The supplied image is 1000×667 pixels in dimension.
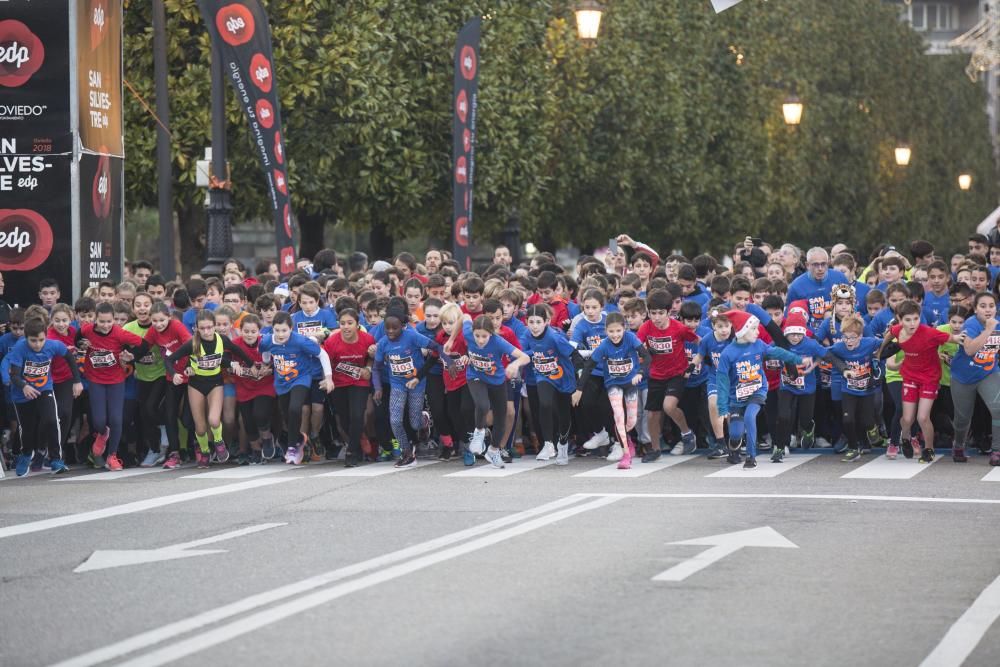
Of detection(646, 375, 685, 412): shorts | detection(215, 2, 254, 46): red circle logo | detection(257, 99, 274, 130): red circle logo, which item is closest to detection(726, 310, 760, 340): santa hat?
detection(646, 375, 685, 412): shorts

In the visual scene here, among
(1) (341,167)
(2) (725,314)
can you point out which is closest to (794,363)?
(2) (725,314)

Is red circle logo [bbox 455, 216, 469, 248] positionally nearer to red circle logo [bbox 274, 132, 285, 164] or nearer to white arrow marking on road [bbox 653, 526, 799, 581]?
red circle logo [bbox 274, 132, 285, 164]

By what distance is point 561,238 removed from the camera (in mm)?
44531

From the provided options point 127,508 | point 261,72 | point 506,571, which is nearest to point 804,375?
point 127,508

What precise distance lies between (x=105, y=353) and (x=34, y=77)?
3580 mm

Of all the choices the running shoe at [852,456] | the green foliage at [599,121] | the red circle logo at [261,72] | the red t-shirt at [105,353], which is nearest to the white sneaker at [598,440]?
the running shoe at [852,456]

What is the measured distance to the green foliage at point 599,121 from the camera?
2928 centimetres

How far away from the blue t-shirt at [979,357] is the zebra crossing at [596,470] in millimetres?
801

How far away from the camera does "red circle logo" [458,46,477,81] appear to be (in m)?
26.1

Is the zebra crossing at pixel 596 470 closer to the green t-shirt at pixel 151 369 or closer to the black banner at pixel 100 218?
the green t-shirt at pixel 151 369

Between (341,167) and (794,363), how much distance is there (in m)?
14.7

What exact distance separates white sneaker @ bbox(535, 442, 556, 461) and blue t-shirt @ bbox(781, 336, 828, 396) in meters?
2.25

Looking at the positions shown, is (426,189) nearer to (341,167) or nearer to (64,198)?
(341,167)

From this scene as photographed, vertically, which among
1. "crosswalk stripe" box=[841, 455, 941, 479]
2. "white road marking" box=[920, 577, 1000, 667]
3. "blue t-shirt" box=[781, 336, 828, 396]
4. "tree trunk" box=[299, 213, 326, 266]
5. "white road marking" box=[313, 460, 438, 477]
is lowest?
"white road marking" box=[920, 577, 1000, 667]
